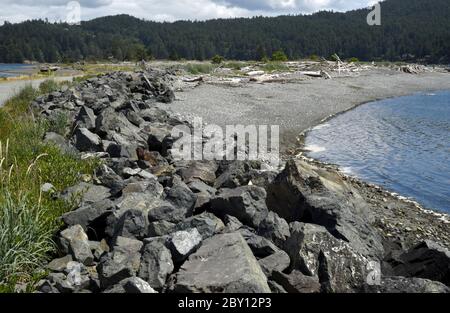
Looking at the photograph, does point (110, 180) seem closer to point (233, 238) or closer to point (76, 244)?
point (76, 244)

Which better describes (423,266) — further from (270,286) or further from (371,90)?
(371,90)

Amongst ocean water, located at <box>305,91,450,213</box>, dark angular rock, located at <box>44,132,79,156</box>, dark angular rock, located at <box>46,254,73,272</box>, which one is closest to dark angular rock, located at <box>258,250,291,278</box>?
dark angular rock, located at <box>46,254,73,272</box>

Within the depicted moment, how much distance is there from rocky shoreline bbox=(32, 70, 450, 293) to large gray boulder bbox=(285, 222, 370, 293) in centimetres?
1

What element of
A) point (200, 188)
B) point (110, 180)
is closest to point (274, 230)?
point (200, 188)

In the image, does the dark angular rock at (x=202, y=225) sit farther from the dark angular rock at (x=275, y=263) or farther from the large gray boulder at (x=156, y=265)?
the dark angular rock at (x=275, y=263)

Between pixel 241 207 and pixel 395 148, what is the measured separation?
50.7ft

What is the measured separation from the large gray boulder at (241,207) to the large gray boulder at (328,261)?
1.48 m

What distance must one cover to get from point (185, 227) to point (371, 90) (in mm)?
47107

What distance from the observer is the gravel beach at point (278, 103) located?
2483 cm

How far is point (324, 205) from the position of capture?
7355mm

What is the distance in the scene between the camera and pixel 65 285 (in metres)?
5.29

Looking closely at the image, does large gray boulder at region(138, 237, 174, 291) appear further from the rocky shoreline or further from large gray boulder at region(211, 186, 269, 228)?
large gray boulder at region(211, 186, 269, 228)

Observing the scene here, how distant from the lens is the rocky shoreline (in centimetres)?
527
